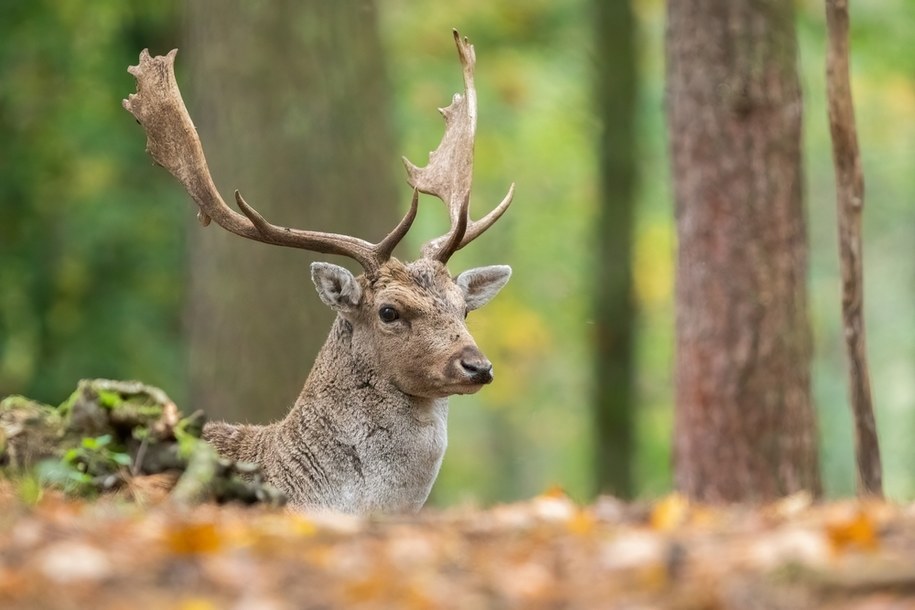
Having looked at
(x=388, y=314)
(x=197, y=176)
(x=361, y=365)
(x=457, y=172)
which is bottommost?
(x=361, y=365)

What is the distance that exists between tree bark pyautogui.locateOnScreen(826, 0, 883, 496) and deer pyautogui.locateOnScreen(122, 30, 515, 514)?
1.98 metres

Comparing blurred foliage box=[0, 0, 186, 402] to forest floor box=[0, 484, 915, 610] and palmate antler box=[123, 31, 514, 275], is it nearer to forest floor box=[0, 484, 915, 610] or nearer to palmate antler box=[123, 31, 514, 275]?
palmate antler box=[123, 31, 514, 275]

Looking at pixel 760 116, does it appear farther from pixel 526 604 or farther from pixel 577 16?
pixel 577 16

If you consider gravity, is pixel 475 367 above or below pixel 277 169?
below

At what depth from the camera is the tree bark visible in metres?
7.83

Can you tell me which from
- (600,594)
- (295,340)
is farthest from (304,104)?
(600,594)

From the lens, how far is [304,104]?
12.8 m

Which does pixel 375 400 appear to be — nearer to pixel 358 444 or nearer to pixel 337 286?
pixel 358 444

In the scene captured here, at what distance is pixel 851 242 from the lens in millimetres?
7852

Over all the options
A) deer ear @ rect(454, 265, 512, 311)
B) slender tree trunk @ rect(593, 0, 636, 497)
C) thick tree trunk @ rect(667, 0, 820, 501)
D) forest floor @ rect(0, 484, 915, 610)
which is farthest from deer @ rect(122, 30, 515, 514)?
slender tree trunk @ rect(593, 0, 636, 497)

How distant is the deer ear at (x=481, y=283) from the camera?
360 inches

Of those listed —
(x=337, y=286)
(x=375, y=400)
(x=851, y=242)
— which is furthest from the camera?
(x=337, y=286)

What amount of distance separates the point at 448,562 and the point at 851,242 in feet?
14.5

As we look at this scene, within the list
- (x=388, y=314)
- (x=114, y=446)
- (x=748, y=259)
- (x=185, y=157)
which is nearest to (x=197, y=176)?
(x=185, y=157)
